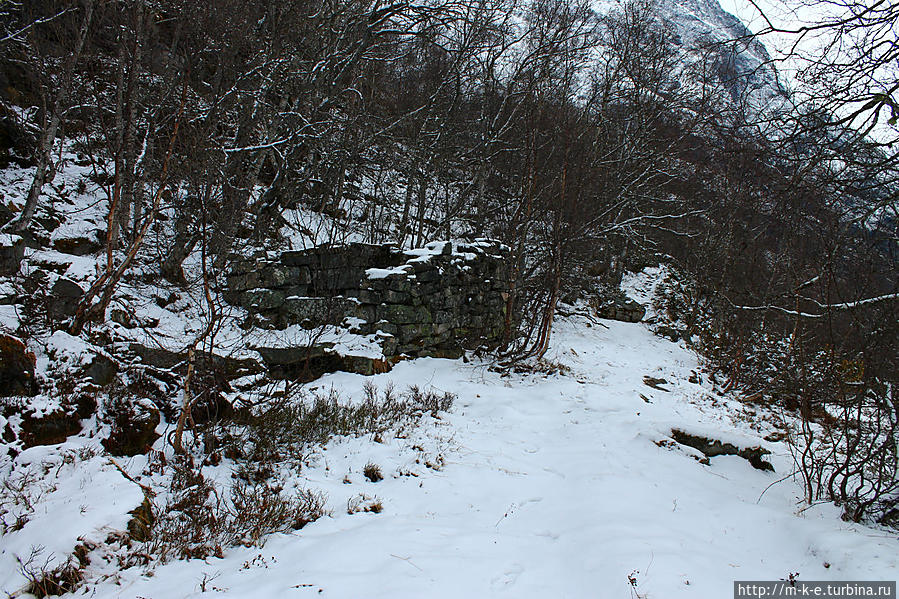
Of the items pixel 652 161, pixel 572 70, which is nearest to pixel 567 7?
pixel 572 70

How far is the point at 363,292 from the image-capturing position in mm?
8812

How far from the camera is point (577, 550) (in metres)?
3.22

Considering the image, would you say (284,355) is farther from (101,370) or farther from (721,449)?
(721,449)

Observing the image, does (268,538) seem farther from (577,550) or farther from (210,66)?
(210,66)

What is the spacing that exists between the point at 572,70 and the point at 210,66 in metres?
11.8

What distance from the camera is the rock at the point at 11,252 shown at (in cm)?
649

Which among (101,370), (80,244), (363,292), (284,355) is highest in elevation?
(80,244)

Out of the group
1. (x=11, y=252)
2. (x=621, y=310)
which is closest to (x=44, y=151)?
(x=11, y=252)

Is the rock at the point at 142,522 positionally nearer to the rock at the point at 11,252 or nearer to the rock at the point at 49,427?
the rock at the point at 49,427

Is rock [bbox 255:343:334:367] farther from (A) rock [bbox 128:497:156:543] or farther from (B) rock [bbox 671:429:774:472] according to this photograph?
(B) rock [bbox 671:429:774:472]

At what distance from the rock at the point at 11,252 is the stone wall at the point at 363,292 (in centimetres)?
302

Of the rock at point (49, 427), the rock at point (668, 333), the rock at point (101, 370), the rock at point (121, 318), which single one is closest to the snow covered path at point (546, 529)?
the rock at point (49, 427)

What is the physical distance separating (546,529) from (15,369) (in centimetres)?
506

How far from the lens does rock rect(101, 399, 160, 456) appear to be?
3877 millimetres
